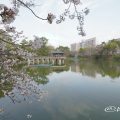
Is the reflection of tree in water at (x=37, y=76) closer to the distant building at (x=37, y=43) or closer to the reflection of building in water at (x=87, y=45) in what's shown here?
the distant building at (x=37, y=43)

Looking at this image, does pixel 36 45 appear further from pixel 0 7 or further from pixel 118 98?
pixel 118 98

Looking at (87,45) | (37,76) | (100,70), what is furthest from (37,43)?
(87,45)

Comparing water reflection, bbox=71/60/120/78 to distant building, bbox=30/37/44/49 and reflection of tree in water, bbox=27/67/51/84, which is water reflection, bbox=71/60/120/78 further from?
distant building, bbox=30/37/44/49

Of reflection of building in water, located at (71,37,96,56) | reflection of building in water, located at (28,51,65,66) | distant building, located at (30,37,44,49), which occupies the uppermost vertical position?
reflection of building in water, located at (71,37,96,56)

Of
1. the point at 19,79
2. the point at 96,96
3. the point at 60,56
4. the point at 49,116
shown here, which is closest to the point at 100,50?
the point at 60,56

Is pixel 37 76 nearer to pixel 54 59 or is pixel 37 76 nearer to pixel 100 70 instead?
pixel 100 70

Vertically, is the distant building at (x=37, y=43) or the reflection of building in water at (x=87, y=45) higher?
the reflection of building in water at (x=87, y=45)

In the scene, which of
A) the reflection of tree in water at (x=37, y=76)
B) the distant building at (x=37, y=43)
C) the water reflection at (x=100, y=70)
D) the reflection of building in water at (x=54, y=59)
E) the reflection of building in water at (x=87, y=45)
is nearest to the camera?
the distant building at (x=37, y=43)

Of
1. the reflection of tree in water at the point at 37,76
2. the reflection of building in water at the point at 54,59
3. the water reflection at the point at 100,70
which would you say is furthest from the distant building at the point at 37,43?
the reflection of building in water at the point at 54,59

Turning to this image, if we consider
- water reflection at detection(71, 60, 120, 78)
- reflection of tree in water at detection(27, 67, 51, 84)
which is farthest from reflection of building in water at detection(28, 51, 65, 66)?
reflection of tree in water at detection(27, 67, 51, 84)

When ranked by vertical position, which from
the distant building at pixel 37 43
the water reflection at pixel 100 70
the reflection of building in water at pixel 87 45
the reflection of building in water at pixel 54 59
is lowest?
the water reflection at pixel 100 70

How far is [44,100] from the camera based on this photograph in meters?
16.4

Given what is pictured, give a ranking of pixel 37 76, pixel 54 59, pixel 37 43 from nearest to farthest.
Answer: pixel 37 43 → pixel 37 76 → pixel 54 59

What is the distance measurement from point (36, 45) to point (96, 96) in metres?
14.8
